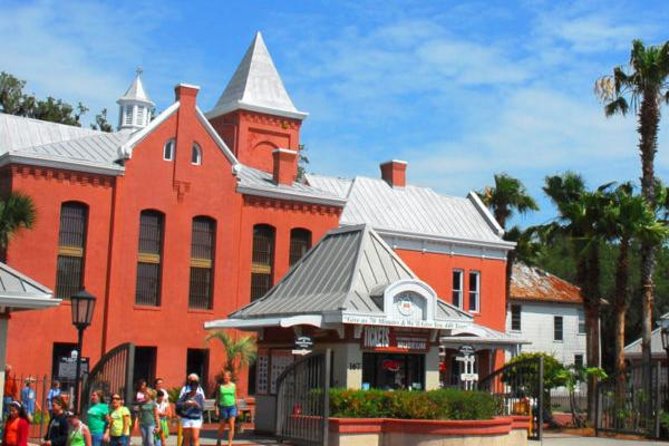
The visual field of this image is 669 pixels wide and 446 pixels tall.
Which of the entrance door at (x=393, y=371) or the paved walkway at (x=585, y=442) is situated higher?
the entrance door at (x=393, y=371)

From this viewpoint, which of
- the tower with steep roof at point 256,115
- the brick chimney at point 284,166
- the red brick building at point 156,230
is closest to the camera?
the red brick building at point 156,230

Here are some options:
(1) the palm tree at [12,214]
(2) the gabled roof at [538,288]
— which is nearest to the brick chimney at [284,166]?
(1) the palm tree at [12,214]

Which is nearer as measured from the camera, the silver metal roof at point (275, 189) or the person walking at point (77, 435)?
the person walking at point (77, 435)

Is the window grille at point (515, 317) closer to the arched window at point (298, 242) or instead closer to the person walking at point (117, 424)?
the arched window at point (298, 242)

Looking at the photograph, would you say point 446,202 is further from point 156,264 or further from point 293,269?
point 293,269

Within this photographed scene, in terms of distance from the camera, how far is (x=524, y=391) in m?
29.1

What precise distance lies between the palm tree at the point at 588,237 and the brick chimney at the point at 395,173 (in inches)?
434

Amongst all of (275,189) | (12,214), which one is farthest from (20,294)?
(275,189)

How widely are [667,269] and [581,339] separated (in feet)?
51.5

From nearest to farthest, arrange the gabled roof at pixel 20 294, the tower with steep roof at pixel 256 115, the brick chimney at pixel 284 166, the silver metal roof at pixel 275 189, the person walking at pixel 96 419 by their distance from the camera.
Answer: the person walking at pixel 96 419, the gabled roof at pixel 20 294, the silver metal roof at pixel 275 189, the brick chimney at pixel 284 166, the tower with steep roof at pixel 256 115

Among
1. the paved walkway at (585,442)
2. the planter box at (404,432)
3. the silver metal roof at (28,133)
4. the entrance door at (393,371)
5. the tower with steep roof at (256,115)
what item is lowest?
the paved walkway at (585,442)

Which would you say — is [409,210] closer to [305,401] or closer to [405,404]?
[405,404]

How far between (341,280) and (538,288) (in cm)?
3570

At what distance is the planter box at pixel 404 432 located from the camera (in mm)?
22609
